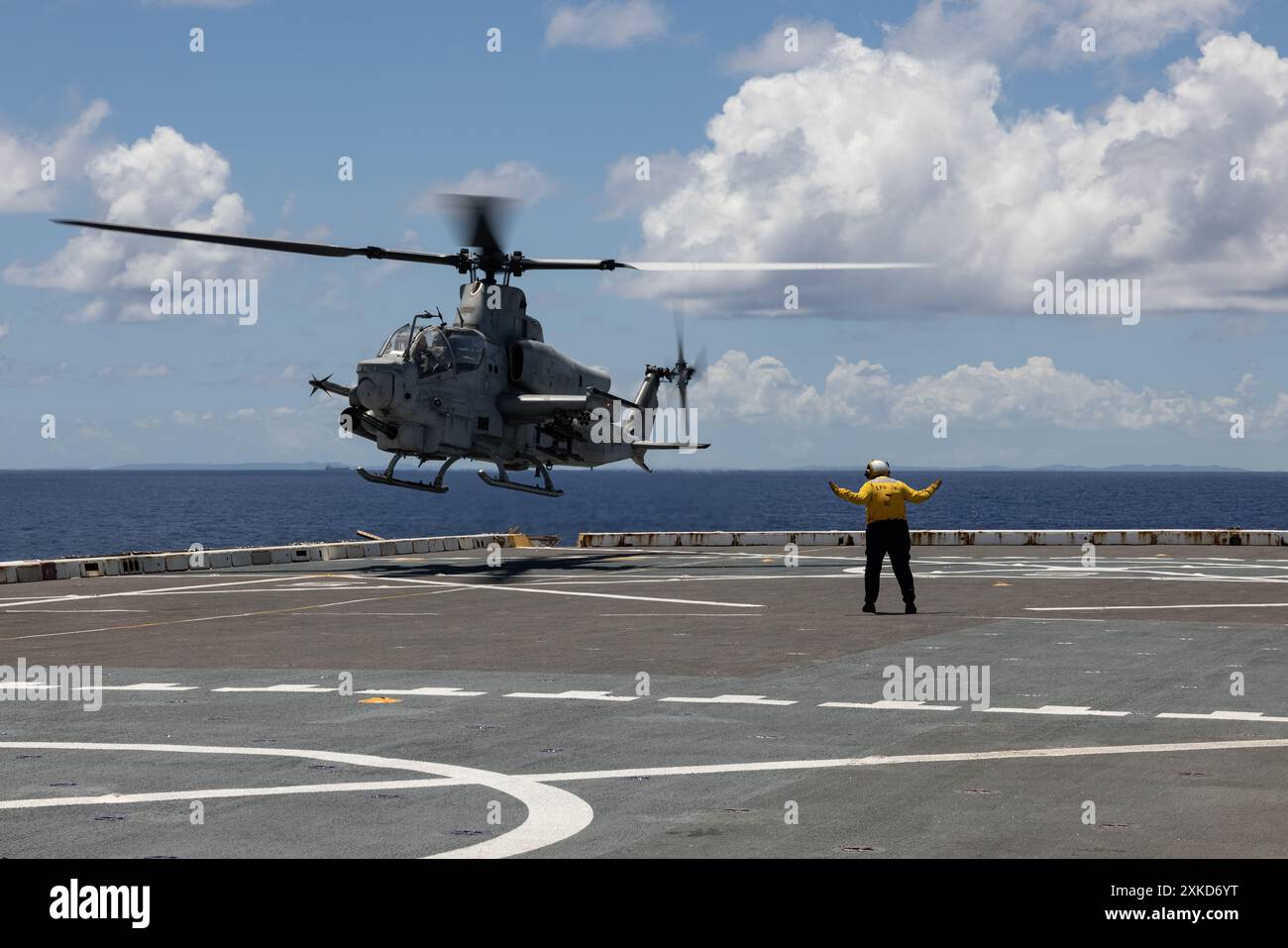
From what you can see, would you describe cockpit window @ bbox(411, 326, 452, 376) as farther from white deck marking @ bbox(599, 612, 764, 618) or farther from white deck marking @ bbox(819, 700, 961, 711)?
white deck marking @ bbox(819, 700, 961, 711)

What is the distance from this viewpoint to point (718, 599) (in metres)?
26.5

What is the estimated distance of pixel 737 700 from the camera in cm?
1415

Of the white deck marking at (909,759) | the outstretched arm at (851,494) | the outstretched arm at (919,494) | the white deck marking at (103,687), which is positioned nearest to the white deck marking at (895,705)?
the white deck marking at (909,759)

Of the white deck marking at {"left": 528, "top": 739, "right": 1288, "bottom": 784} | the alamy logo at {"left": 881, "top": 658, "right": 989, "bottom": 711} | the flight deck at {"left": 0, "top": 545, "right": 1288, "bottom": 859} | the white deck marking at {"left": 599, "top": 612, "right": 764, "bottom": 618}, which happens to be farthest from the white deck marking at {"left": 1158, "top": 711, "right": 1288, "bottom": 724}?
the white deck marking at {"left": 599, "top": 612, "right": 764, "bottom": 618}

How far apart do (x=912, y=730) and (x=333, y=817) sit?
205 inches

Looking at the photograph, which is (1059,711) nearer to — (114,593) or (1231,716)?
(1231,716)

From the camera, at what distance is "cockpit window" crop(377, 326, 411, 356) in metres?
34.5

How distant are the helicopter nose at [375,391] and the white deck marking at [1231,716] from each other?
2309 centimetres

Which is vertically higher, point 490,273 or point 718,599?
point 490,273

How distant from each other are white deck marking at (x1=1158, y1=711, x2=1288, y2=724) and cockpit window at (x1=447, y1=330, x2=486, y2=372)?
2468 cm
